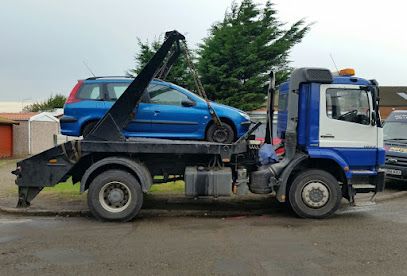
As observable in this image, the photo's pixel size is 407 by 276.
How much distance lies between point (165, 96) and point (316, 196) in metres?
3.63

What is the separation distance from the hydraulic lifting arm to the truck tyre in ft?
11.4

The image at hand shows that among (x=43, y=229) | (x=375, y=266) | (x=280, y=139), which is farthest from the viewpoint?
(x=280, y=139)

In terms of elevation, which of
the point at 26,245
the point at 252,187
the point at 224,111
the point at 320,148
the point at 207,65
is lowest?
the point at 26,245

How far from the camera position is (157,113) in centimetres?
938

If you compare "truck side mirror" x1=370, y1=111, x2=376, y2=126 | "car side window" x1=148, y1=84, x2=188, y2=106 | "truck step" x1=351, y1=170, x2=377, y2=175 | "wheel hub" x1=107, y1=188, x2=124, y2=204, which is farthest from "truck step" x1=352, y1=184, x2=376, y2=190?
"wheel hub" x1=107, y1=188, x2=124, y2=204

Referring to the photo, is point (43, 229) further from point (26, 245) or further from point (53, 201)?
point (53, 201)

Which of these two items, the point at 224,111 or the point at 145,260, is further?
the point at 224,111

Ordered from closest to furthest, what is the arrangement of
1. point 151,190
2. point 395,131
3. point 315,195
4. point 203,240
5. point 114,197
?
point 203,240
point 114,197
point 315,195
point 151,190
point 395,131

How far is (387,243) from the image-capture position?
274 inches

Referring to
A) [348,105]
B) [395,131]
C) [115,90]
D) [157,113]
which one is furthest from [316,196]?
[395,131]

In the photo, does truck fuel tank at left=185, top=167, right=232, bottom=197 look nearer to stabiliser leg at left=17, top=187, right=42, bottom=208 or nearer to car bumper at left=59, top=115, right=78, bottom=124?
car bumper at left=59, top=115, right=78, bottom=124

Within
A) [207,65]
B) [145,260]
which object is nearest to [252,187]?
[145,260]

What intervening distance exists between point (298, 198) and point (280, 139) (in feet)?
5.88

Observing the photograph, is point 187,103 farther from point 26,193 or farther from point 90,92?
point 26,193
